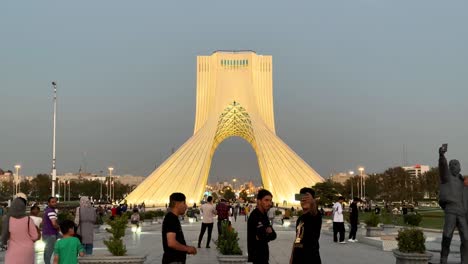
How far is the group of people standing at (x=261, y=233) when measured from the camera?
5.40 m

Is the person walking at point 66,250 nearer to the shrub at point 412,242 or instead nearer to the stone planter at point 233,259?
the stone planter at point 233,259

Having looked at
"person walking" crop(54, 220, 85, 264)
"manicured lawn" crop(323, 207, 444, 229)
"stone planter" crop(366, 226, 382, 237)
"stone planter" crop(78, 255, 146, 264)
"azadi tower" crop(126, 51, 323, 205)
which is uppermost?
"azadi tower" crop(126, 51, 323, 205)

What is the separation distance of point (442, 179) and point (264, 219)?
3.66 meters

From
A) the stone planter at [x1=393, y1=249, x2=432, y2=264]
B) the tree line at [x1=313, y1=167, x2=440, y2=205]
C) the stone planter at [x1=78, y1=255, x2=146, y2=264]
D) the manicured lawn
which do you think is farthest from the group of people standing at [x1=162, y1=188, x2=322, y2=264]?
the tree line at [x1=313, y1=167, x2=440, y2=205]

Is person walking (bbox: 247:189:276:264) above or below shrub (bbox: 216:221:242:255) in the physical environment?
above

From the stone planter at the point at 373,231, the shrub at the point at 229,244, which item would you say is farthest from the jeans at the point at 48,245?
the stone planter at the point at 373,231

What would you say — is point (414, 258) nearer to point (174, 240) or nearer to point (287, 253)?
point (287, 253)

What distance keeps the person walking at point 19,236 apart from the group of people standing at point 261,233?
1824 millimetres

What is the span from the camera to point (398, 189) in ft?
238

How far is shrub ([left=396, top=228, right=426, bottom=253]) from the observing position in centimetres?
990

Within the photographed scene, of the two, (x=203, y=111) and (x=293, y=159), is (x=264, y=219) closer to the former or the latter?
(x=293, y=159)

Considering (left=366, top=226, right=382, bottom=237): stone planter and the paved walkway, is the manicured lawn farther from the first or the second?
the paved walkway

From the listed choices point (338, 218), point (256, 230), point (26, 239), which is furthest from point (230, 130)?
point (256, 230)

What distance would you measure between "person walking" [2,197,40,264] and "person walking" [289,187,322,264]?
2898 millimetres
